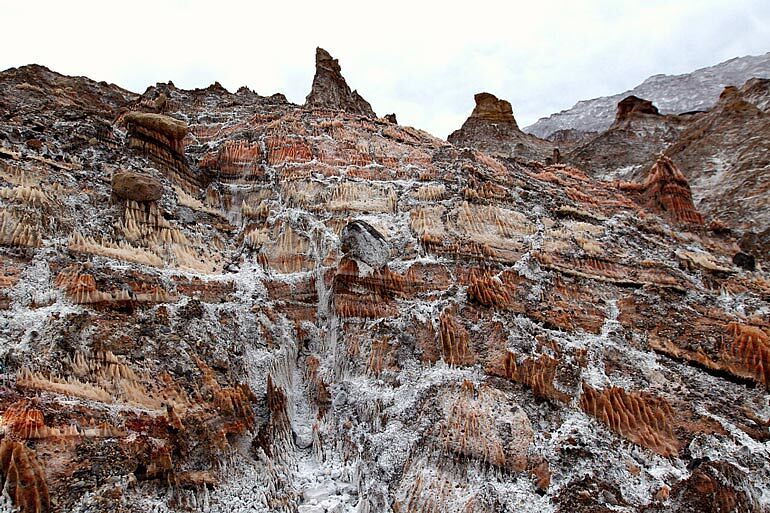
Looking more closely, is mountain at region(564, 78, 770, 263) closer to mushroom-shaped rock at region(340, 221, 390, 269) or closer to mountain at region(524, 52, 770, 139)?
mushroom-shaped rock at region(340, 221, 390, 269)

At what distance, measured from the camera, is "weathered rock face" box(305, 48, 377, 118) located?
2227 cm

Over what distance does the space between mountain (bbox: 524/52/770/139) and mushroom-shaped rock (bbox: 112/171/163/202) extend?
4959cm

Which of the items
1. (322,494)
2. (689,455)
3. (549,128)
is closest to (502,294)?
(689,455)

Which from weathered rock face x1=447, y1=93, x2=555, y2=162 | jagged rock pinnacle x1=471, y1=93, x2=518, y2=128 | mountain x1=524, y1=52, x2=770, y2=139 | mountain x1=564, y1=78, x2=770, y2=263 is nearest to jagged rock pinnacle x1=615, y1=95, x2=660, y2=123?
mountain x1=564, y1=78, x2=770, y2=263

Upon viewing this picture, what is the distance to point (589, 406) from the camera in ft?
23.1

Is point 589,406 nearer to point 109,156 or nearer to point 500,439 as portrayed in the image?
point 500,439

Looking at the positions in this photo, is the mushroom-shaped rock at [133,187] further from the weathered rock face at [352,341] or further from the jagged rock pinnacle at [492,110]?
the jagged rock pinnacle at [492,110]

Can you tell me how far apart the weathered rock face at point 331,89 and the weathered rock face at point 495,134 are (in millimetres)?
12283

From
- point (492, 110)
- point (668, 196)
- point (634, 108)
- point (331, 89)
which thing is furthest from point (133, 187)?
point (634, 108)

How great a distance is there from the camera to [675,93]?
51.8 metres

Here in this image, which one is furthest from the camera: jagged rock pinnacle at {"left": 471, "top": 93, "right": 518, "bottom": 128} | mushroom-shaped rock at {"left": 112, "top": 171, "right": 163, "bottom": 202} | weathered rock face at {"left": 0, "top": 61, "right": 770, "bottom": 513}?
jagged rock pinnacle at {"left": 471, "top": 93, "right": 518, "bottom": 128}

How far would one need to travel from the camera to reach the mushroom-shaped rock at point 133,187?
9.09 meters

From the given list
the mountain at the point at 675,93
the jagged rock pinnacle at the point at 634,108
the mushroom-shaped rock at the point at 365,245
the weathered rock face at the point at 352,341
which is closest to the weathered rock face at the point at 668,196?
the weathered rock face at the point at 352,341

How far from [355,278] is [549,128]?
199 feet
